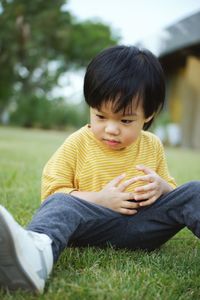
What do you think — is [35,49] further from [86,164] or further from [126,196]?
[126,196]

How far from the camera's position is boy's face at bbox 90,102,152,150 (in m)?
1.97

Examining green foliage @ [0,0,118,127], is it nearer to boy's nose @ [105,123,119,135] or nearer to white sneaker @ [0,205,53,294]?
boy's nose @ [105,123,119,135]

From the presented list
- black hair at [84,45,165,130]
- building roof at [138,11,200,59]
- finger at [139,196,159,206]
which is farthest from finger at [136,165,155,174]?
building roof at [138,11,200,59]

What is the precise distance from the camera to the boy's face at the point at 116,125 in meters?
1.97

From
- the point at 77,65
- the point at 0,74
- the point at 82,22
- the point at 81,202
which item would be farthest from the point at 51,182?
the point at 82,22

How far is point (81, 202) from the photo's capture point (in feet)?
6.14

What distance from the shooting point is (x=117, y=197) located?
1970 mm

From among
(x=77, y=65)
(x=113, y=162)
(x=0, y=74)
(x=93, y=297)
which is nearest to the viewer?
(x=93, y=297)

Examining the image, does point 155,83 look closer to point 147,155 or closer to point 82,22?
point 147,155

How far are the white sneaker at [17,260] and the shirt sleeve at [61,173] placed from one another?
0.55 metres

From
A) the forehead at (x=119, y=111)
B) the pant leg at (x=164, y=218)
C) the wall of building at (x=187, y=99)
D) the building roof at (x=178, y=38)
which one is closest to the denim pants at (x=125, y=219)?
the pant leg at (x=164, y=218)

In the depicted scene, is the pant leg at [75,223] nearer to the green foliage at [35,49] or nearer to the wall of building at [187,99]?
the wall of building at [187,99]

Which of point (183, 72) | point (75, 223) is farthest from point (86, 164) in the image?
point (183, 72)

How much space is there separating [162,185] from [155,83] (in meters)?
0.40
